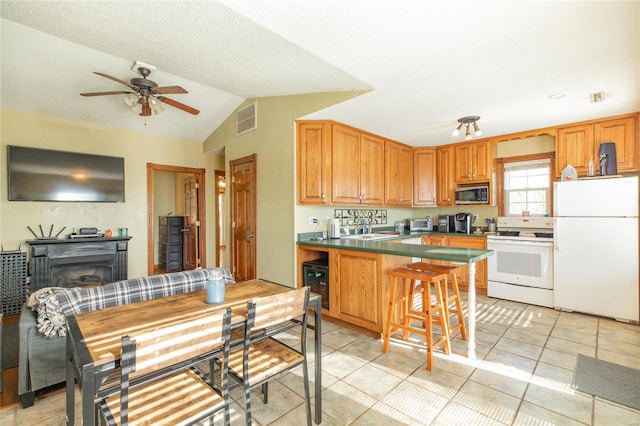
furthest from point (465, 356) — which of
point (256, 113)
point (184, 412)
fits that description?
point (256, 113)

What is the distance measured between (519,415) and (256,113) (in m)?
4.12

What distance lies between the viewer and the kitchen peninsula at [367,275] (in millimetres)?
2514

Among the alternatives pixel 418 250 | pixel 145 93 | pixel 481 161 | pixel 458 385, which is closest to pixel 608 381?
pixel 458 385

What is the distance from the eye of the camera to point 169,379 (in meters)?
1.44

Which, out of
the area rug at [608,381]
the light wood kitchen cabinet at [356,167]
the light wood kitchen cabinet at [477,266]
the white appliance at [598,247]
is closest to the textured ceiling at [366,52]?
the light wood kitchen cabinet at [356,167]

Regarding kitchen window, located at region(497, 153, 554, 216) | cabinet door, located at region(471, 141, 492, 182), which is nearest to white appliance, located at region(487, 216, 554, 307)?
kitchen window, located at region(497, 153, 554, 216)

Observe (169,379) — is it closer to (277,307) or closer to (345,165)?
(277,307)

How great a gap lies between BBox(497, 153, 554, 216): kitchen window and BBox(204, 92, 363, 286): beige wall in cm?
328

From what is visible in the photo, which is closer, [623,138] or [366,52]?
[366,52]

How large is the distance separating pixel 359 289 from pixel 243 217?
225 centimetres

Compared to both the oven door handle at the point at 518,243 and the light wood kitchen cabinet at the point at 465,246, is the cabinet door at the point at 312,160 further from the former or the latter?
the oven door handle at the point at 518,243

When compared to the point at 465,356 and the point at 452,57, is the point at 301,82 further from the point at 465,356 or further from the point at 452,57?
the point at 465,356

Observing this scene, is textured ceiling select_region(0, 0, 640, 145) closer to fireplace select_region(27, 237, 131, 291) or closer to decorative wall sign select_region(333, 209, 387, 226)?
decorative wall sign select_region(333, 209, 387, 226)

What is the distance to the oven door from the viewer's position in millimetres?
3616
